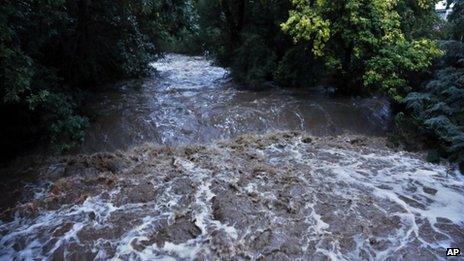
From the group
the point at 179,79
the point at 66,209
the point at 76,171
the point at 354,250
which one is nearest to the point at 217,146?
the point at 76,171

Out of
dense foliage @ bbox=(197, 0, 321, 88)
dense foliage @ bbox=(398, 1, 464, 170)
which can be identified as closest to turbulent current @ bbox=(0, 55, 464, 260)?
dense foliage @ bbox=(398, 1, 464, 170)

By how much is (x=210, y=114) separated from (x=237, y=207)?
386 centimetres

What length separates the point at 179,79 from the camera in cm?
1365

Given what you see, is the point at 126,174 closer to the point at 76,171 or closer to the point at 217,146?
the point at 76,171

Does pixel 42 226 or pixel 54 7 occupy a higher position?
pixel 54 7

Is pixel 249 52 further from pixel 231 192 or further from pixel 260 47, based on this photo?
pixel 231 192

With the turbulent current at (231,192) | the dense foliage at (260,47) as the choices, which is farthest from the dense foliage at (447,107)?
the dense foliage at (260,47)

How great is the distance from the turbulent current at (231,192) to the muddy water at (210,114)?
0.04m

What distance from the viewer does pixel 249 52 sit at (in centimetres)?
1218

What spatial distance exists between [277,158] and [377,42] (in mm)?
3921

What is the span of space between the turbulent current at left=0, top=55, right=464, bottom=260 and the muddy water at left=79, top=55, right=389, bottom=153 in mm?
41

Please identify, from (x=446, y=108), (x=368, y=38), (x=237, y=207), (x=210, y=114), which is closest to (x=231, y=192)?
(x=237, y=207)

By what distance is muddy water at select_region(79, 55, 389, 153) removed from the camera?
9.00 m

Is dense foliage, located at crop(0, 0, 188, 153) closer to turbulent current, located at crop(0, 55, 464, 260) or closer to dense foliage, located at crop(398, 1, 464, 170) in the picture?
turbulent current, located at crop(0, 55, 464, 260)
